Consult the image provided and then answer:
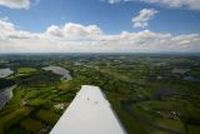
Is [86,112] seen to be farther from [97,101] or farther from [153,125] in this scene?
[153,125]

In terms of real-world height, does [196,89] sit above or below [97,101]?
below

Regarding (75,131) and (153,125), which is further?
(153,125)

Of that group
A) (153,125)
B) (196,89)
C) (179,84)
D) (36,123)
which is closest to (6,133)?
(36,123)

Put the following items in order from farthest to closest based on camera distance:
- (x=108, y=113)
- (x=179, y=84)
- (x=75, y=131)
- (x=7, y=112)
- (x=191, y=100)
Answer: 1. (x=179, y=84)
2. (x=191, y=100)
3. (x=7, y=112)
4. (x=108, y=113)
5. (x=75, y=131)

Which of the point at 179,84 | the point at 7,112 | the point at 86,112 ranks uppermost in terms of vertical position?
the point at 86,112

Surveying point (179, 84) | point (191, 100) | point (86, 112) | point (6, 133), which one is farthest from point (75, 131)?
point (179, 84)

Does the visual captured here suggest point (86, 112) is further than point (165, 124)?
No

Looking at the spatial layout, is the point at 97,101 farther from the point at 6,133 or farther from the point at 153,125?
the point at 153,125

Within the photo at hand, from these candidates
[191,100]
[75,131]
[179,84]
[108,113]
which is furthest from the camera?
[179,84]

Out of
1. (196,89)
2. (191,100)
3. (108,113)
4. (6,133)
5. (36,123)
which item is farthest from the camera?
(196,89)
